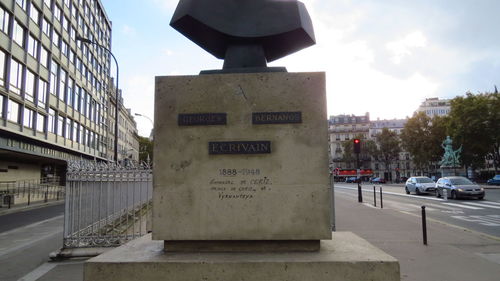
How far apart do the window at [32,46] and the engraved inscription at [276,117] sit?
3285 centimetres

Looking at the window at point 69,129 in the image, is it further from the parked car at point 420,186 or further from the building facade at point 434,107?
the building facade at point 434,107

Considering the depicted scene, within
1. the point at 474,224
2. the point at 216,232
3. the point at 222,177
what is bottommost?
the point at 474,224

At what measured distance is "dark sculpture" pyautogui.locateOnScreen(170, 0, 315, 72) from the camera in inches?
185

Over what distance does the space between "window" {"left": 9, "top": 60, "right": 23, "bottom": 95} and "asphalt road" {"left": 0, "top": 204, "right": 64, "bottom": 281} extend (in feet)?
49.1

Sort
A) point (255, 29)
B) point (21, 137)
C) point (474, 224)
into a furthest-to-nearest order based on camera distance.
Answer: point (21, 137) < point (474, 224) < point (255, 29)

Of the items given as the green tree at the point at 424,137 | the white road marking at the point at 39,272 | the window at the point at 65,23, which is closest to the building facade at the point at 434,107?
the green tree at the point at 424,137

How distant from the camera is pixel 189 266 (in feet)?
11.6

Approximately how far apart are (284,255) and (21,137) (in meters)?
30.2

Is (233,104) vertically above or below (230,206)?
above

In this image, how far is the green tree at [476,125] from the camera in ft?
154

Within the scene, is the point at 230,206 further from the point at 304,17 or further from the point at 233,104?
the point at 304,17

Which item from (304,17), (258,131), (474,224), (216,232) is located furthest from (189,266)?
(474,224)

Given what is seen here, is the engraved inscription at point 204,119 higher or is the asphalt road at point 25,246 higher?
the engraved inscription at point 204,119

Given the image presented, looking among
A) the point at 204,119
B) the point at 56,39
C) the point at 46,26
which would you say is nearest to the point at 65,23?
the point at 56,39
